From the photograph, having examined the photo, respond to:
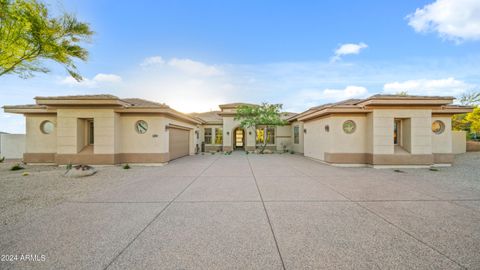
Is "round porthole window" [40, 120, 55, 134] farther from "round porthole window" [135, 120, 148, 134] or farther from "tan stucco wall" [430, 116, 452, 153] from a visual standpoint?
"tan stucco wall" [430, 116, 452, 153]

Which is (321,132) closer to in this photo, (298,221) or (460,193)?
(460,193)

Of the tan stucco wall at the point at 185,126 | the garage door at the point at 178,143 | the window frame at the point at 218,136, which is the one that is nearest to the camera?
the tan stucco wall at the point at 185,126

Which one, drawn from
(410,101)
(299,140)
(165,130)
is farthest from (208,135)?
(410,101)

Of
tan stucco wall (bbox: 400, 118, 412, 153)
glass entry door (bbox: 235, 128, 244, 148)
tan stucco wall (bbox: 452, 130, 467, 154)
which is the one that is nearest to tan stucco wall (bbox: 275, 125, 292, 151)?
glass entry door (bbox: 235, 128, 244, 148)

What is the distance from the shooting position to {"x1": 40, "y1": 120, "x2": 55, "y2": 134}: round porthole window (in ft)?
33.7

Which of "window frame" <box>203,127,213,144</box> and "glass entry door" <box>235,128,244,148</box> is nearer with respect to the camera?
"window frame" <box>203,127,213,144</box>

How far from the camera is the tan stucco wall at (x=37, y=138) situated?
10172 mm

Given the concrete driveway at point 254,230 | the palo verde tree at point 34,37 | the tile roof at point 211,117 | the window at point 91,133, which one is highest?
the palo verde tree at point 34,37

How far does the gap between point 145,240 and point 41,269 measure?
1152mm

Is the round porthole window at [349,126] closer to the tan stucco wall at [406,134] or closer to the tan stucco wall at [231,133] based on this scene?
the tan stucco wall at [406,134]

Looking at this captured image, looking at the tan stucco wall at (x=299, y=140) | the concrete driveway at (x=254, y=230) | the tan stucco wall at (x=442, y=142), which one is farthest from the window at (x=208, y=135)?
the tan stucco wall at (x=442, y=142)

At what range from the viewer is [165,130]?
1023 cm

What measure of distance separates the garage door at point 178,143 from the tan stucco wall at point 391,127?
1196cm

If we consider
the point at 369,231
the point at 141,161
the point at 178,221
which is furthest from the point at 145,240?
the point at 141,161
